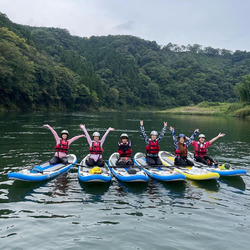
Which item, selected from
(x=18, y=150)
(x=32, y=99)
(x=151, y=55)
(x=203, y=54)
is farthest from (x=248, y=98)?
(x=203, y=54)

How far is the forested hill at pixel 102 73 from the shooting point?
5584 centimetres

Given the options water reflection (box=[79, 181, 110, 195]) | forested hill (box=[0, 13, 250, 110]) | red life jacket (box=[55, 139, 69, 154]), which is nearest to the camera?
A: water reflection (box=[79, 181, 110, 195])

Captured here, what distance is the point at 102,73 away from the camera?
4572 inches

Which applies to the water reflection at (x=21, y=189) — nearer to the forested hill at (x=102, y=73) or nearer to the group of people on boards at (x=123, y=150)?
the group of people on boards at (x=123, y=150)

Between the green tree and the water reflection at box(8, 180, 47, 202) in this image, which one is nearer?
the water reflection at box(8, 180, 47, 202)

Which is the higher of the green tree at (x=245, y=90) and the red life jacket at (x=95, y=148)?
the green tree at (x=245, y=90)

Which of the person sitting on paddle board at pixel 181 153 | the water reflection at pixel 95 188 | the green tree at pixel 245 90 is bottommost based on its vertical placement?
the water reflection at pixel 95 188

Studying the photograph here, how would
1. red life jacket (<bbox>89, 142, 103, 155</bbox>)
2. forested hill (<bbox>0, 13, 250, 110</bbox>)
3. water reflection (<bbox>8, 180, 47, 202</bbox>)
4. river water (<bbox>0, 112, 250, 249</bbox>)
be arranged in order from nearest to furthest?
river water (<bbox>0, 112, 250, 249</bbox>) → water reflection (<bbox>8, 180, 47, 202</bbox>) → red life jacket (<bbox>89, 142, 103, 155</bbox>) → forested hill (<bbox>0, 13, 250, 110</bbox>)

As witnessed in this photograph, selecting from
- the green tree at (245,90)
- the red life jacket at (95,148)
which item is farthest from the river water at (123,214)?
the green tree at (245,90)

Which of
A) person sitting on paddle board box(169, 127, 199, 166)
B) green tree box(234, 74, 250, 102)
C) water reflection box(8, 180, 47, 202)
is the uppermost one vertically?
green tree box(234, 74, 250, 102)

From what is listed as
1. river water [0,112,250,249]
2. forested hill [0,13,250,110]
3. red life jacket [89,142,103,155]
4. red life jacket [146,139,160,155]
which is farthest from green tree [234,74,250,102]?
red life jacket [89,142,103,155]

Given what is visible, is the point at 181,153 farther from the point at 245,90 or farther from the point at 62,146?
the point at 245,90

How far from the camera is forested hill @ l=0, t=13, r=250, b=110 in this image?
55.8 metres

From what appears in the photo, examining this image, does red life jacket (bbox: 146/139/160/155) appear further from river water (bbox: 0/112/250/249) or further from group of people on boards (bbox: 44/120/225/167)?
river water (bbox: 0/112/250/249)
